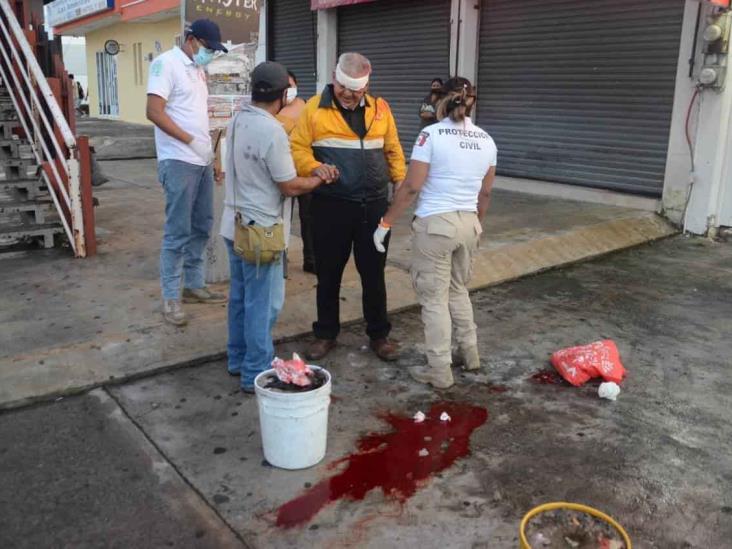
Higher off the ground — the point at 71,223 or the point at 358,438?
the point at 71,223

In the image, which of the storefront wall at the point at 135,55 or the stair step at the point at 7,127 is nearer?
the stair step at the point at 7,127

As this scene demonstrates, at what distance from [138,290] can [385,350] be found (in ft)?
7.10

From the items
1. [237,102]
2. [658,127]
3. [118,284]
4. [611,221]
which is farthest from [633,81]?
[118,284]

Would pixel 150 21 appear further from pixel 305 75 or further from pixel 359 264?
pixel 359 264

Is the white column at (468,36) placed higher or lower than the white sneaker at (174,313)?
higher

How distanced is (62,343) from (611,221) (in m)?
6.13

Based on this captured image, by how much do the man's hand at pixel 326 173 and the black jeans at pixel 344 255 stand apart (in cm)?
41

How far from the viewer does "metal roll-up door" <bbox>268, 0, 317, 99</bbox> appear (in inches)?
558

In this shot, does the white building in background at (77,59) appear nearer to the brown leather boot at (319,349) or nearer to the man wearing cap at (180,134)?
the man wearing cap at (180,134)

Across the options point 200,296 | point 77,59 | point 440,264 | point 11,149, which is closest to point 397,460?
point 440,264

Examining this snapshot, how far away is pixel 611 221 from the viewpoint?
8.16 meters

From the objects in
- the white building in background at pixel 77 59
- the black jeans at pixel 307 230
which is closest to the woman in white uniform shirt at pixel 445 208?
the black jeans at pixel 307 230

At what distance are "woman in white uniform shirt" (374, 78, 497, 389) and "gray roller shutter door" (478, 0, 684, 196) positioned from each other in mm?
5589

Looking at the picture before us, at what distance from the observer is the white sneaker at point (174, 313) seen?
4773 millimetres
